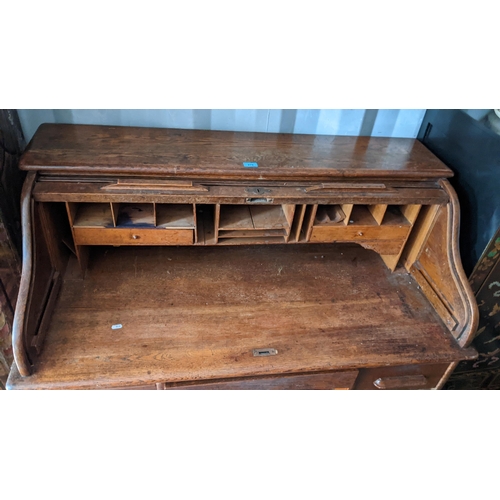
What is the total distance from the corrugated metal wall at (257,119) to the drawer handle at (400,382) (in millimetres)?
978

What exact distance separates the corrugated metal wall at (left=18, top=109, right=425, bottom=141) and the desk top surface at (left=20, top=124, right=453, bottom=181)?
5 cm

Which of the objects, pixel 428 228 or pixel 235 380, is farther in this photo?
pixel 428 228

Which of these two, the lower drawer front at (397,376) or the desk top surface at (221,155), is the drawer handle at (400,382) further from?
the desk top surface at (221,155)

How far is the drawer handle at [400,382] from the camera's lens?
147 cm

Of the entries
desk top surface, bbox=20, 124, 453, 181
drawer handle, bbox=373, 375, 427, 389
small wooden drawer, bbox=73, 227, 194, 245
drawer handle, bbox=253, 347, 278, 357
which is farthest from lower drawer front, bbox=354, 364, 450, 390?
small wooden drawer, bbox=73, 227, 194, 245

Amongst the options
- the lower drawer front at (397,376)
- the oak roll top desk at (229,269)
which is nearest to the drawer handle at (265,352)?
the oak roll top desk at (229,269)

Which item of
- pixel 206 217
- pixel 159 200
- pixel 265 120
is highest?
pixel 265 120

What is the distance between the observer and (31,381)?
1184 millimetres

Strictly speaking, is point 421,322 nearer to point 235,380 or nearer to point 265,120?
point 235,380

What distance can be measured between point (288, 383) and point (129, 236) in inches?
29.2

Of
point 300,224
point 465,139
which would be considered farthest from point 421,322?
point 465,139

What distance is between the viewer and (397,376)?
148 centimetres

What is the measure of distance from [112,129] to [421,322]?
1.35 metres

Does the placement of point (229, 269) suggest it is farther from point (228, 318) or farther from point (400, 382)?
point (400, 382)
